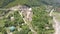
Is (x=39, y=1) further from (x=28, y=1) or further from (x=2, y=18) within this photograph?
(x=2, y=18)

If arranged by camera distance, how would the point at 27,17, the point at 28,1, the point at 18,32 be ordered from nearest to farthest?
the point at 18,32, the point at 27,17, the point at 28,1

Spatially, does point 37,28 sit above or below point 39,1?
below

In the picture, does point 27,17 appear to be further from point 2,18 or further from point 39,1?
point 39,1

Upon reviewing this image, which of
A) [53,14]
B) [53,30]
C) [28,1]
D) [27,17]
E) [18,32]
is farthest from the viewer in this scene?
[28,1]

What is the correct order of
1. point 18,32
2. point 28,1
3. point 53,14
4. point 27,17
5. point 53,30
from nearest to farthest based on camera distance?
point 18,32 → point 53,30 → point 27,17 → point 53,14 → point 28,1

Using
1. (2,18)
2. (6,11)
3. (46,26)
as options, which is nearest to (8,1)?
(6,11)

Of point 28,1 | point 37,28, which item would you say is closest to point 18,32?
point 37,28

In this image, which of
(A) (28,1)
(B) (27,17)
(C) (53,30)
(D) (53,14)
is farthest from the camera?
(A) (28,1)

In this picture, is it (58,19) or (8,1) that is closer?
(58,19)

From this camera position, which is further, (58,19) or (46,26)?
(58,19)
